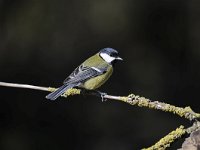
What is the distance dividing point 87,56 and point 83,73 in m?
2.13

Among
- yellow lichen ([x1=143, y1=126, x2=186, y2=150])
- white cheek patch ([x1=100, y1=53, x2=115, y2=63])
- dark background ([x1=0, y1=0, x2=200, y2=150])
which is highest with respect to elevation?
dark background ([x1=0, y1=0, x2=200, y2=150])

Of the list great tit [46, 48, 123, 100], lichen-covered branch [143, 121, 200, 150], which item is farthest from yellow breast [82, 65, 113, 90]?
lichen-covered branch [143, 121, 200, 150]

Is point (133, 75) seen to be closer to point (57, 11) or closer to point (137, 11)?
point (137, 11)

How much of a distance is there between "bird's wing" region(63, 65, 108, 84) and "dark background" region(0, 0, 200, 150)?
6.12 feet

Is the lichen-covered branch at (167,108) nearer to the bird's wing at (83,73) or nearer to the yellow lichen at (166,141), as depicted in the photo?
the yellow lichen at (166,141)

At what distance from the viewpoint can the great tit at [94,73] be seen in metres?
3.17

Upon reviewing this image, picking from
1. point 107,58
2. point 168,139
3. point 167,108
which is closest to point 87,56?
point 107,58

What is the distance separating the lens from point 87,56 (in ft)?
17.7

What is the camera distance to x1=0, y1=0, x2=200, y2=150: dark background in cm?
520

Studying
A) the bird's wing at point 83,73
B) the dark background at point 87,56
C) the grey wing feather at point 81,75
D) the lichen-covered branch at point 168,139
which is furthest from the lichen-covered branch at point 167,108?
the dark background at point 87,56

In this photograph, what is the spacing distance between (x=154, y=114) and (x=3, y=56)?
1657 mm

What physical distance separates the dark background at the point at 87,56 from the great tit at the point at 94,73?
1.71 meters

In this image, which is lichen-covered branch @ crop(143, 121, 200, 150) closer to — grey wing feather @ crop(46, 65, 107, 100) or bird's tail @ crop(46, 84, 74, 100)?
bird's tail @ crop(46, 84, 74, 100)

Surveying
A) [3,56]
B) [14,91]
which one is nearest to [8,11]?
[3,56]
